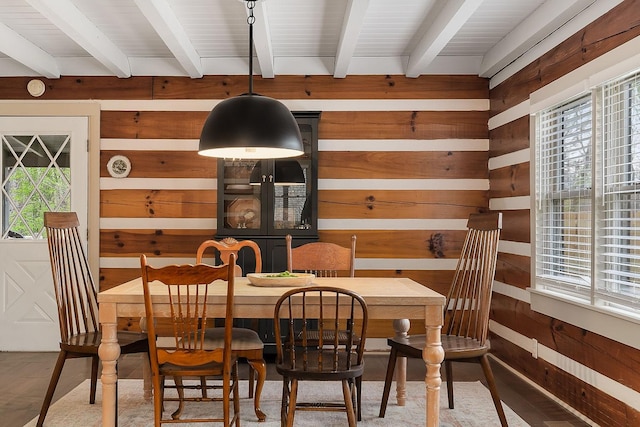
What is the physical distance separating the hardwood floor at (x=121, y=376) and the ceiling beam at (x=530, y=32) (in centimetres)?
237

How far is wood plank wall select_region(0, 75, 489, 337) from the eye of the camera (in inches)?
196

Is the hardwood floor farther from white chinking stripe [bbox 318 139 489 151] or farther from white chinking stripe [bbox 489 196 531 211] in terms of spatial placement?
white chinking stripe [bbox 318 139 489 151]

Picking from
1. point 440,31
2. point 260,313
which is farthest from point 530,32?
point 260,313

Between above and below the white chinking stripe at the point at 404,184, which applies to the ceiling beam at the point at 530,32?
above

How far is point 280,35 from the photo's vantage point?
171 inches

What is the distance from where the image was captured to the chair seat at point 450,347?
9.62ft

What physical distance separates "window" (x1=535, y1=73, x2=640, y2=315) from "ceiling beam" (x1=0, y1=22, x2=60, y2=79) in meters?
3.80

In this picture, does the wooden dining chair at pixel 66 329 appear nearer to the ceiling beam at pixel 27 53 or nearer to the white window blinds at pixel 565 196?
the ceiling beam at pixel 27 53

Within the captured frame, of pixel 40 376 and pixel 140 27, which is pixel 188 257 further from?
pixel 140 27

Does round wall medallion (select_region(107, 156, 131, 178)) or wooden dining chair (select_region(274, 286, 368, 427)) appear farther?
round wall medallion (select_region(107, 156, 131, 178))

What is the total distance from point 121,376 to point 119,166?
1.80 metres

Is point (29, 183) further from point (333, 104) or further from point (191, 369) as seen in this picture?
point (191, 369)

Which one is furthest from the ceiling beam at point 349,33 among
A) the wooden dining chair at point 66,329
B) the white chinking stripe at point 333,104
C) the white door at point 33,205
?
the white door at point 33,205

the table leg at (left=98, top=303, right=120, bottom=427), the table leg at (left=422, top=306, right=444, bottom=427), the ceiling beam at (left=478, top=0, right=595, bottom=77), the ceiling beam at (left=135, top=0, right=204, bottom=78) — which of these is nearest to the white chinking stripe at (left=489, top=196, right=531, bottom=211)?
the ceiling beam at (left=478, top=0, right=595, bottom=77)
